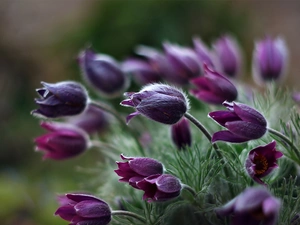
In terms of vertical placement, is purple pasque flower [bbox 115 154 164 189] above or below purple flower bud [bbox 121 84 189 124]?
below

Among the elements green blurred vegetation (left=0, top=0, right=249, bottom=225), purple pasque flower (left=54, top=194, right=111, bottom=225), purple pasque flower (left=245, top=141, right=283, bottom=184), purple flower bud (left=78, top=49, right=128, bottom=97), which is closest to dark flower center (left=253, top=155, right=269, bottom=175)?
purple pasque flower (left=245, top=141, right=283, bottom=184)

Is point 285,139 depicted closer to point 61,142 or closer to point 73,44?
point 61,142

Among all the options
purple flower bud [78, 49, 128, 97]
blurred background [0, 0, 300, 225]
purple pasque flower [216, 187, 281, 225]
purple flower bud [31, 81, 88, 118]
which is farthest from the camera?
blurred background [0, 0, 300, 225]

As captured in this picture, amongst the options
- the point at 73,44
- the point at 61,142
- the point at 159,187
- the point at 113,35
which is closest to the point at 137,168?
the point at 159,187

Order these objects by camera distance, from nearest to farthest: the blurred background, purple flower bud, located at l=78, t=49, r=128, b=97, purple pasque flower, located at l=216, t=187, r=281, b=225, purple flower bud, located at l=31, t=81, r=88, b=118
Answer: purple pasque flower, located at l=216, t=187, r=281, b=225, purple flower bud, located at l=31, t=81, r=88, b=118, purple flower bud, located at l=78, t=49, r=128, b=97, the blurred background

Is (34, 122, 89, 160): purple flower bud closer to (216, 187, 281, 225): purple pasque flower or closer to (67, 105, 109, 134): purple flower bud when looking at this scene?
(67, 105, 109, 134): purple flower bud

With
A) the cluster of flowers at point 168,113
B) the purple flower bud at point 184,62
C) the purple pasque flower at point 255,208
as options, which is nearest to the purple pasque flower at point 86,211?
the cluster of flowers at point 168,113

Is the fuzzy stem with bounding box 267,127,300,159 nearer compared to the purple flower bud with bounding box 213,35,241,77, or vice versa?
the fuzzy stem with bounding box 267,127,300,159

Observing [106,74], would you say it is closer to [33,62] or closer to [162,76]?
[162,76]
